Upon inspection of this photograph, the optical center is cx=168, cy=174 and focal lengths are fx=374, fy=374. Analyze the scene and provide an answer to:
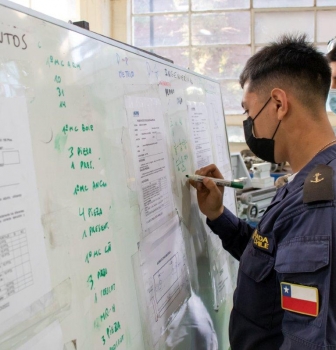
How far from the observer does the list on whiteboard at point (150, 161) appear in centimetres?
100

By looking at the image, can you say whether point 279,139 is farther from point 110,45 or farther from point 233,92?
point 233,92

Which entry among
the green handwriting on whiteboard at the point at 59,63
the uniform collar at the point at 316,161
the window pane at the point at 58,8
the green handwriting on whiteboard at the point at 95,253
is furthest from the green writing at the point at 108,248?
the window pane at the point at 58,8

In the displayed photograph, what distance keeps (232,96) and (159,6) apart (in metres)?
1.22

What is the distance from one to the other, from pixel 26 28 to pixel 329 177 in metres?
0.71

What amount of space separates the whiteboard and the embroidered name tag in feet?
0.86

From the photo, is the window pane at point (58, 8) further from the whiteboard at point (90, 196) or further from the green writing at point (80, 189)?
the green writing at point (80, 189)

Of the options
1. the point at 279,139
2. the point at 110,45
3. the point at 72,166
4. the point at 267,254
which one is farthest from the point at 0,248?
the point at 279,139

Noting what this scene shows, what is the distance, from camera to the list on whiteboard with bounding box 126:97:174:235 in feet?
3.27

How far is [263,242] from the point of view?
1.02 meters

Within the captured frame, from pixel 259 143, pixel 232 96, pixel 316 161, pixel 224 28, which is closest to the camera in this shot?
pixel 316 161

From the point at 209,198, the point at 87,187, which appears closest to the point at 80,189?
the point at 87,187

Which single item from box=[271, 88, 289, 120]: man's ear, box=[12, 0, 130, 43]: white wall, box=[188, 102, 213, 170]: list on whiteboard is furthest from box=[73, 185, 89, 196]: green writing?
box=[12, 0, 130, 43]: white wall

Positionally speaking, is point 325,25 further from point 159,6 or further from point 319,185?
point 319,185

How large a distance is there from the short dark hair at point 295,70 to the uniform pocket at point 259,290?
465mm
